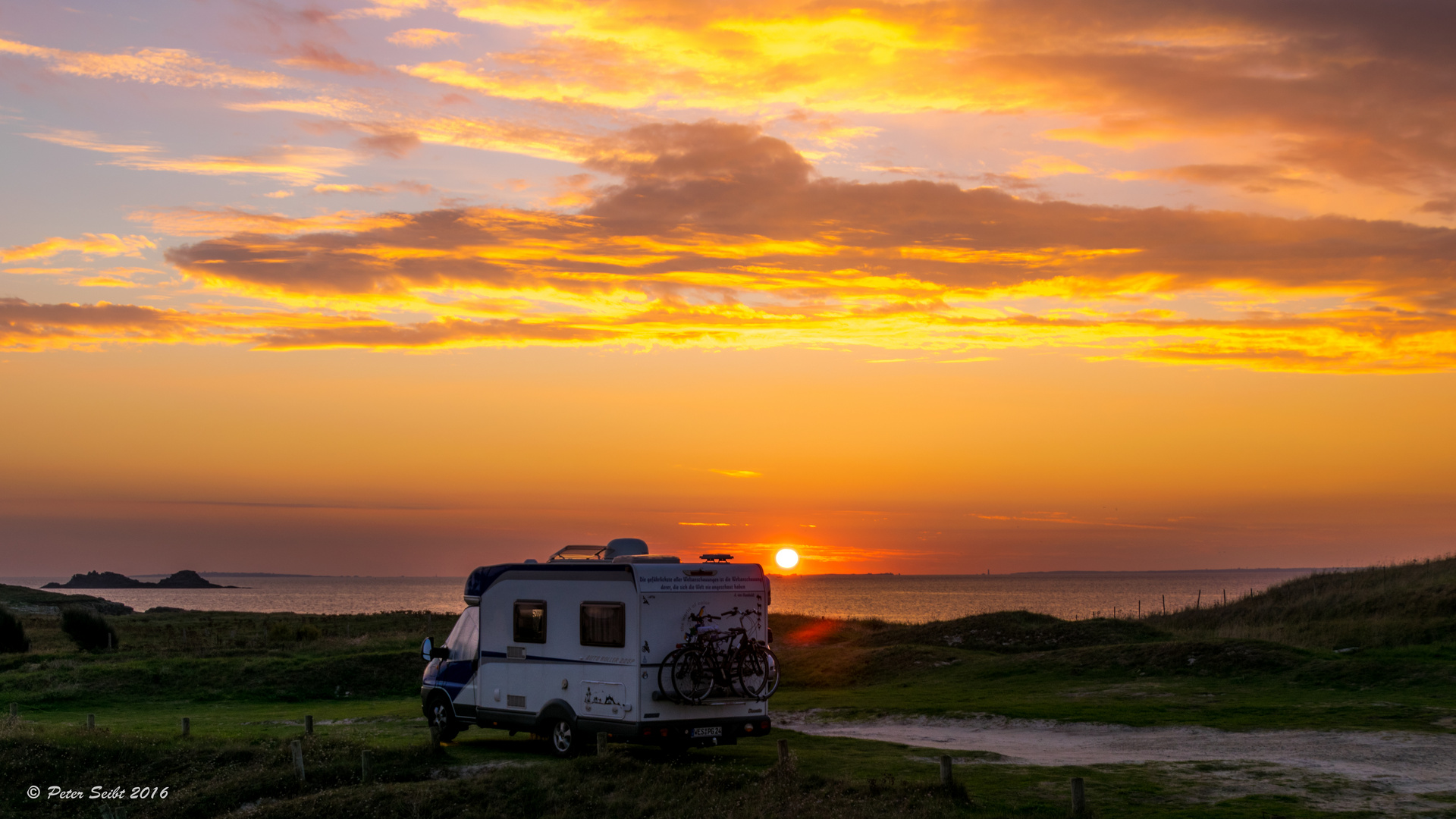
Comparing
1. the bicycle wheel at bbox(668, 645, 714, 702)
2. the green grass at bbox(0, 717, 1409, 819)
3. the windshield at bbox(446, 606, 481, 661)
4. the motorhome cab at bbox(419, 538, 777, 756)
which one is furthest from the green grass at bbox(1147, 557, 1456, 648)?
the windshield at bbox(446, 606, 481, 661)

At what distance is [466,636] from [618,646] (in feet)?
14.8

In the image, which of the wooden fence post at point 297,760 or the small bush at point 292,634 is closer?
the wooden fence post at point 297,760

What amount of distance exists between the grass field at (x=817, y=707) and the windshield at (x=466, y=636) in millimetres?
1785

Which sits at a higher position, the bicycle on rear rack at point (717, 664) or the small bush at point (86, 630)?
the bicycle on rear rack at point (717, 664)

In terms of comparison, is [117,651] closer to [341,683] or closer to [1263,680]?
[341,683]

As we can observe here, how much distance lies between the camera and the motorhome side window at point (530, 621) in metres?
20.0

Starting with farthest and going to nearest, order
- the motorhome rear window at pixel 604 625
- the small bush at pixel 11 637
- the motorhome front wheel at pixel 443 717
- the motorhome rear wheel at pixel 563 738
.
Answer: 1. the small bush at pixel 11 637
2. the motorhome front wheel at pixel 443 717
3. the motorhome rear wheel at pixel 563 738
4. the motorhome rear window at pixel 604 625

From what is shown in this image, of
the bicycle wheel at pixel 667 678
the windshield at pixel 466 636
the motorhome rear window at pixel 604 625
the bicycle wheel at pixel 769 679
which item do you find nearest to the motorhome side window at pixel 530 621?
the motorhome rear window at pixel 604 625

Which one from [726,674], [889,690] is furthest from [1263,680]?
[726,674]

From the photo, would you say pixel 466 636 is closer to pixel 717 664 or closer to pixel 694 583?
pixel 694 583

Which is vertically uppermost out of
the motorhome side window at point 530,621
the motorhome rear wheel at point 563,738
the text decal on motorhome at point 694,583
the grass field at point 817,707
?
the text decal on motorhome at point 694,583

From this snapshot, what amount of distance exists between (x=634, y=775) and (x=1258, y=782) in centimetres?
938

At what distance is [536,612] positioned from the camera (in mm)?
20156

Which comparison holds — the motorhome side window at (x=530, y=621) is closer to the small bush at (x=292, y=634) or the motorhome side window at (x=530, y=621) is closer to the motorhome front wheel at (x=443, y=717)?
the motorhome front wheel at (x=443, y=717)
